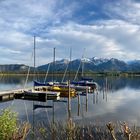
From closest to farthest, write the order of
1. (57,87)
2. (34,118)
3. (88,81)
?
(34,118), (57,87), (88,81)

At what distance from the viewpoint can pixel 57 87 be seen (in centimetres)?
8275

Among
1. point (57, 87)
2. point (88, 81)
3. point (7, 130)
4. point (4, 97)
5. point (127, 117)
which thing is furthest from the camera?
point (88, 81)

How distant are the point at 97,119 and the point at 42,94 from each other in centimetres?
2695

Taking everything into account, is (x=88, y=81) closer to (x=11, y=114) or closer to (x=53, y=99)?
(x=53, y=99)

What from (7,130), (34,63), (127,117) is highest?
(34,63)

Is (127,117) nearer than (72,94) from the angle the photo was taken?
Yes

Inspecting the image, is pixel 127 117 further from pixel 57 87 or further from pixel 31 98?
pixel 57 87

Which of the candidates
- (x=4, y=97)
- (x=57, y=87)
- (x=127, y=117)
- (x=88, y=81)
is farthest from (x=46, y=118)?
(x=88, y=81)

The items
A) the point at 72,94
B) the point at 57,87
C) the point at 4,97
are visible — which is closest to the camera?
the point at 4,97

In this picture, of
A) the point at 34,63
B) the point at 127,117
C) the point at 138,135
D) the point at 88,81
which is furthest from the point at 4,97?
the point at 138,135

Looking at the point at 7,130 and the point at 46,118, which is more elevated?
the point at 7,130

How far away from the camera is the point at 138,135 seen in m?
10.3

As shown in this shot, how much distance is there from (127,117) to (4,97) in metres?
28.7

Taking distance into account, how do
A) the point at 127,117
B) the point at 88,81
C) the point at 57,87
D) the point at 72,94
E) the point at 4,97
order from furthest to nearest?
the point at 88,81
the point at 57,87
the point at 72,94
the point at 4,97
the point at 127,117
